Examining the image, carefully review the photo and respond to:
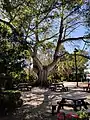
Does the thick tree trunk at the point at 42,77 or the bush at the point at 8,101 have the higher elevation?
the thick tree trunk at the point at 42,77

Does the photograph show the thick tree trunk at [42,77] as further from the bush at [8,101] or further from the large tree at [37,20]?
the bush at [8,101]

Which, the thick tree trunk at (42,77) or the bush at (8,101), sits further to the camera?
the thick tree trunk at (42,77)

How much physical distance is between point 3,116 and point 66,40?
1721 centimetres

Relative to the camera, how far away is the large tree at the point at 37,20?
1548 centimetres

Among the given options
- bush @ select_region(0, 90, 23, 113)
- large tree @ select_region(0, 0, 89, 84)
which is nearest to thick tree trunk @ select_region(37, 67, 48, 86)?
large tree @ select_region(0, 0, 89, 84)

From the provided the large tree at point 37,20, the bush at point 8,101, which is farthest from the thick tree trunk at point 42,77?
the bush at point 8,101

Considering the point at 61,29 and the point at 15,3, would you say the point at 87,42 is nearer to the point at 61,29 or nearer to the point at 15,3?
the point at 61,29

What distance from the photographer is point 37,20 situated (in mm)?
18344

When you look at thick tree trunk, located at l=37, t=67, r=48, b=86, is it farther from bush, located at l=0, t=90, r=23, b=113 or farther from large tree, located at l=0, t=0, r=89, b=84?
bush, located at l=0, t=90, r=23, b=113

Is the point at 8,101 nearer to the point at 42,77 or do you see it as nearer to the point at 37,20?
the point at 37,20

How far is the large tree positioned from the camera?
1548 centimetres

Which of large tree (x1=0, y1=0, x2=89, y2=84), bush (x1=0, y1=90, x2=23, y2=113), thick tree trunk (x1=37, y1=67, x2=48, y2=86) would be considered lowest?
bush (x1=0, y1=90, x2=23, y2=113)

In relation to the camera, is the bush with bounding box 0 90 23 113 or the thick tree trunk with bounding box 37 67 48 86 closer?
the bush with bounding box 0 90 23 113

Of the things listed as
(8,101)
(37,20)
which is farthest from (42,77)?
(8,101)
